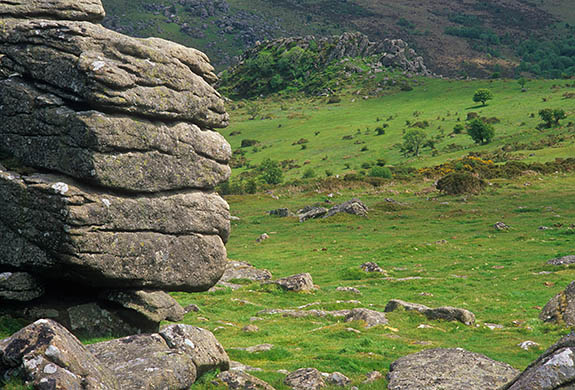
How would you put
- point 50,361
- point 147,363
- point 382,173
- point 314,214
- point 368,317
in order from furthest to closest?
point 382,173, point 314,214, point 368,317, point 147,363, point 50,361

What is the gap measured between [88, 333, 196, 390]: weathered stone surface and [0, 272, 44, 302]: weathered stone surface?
484 centimetres

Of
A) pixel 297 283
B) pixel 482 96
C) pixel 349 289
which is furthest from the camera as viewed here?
pixel 482 96

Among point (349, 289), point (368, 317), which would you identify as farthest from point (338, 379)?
point (349, 289)

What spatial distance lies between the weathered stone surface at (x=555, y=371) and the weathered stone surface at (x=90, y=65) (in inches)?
625

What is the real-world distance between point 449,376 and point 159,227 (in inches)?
479

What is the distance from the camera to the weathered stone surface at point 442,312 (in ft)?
90.5

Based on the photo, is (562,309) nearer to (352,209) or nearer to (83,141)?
(83,141)

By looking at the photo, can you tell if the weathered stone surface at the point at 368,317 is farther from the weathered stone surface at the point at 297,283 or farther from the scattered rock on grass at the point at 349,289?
the weathered stone surface at the point at 297,283

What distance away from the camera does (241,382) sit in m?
17.1

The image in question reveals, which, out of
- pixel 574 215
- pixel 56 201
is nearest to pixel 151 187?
pixel 56 201

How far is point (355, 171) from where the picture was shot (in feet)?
386

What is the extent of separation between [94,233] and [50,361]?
750 cm

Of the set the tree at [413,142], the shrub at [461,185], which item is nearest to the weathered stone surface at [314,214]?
the shrub at [461,185]

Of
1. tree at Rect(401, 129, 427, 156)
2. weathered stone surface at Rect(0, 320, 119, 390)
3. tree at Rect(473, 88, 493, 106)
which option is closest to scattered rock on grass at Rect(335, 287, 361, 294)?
weathered stone surface at Rect(0, 320, 119, 390)
